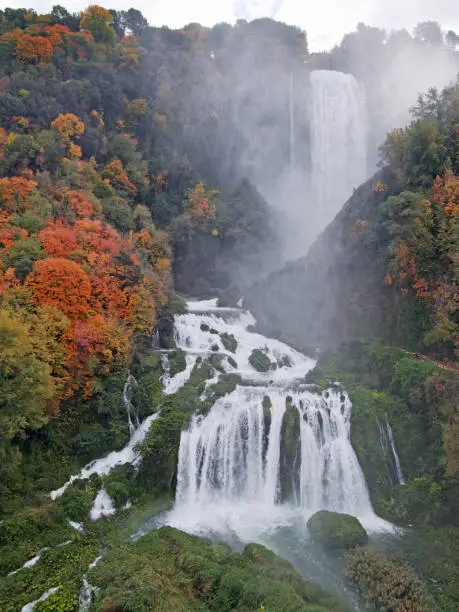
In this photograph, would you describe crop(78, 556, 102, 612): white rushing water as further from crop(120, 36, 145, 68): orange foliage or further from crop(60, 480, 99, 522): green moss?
crop(120, 36, 145, 68): orange foliage

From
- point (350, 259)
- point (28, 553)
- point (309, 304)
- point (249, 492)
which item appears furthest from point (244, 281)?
point (28, 553)

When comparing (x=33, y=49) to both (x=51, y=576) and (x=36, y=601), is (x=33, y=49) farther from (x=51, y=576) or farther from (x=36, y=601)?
(x=36, y=601)

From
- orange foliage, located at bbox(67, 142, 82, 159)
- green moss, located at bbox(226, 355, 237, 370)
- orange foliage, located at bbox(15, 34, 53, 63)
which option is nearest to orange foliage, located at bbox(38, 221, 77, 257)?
green moss, located at bbox(226, 355, 237, 370)

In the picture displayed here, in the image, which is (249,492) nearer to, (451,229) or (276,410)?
(276,410)

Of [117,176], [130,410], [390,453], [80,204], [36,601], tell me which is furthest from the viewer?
[117,176]

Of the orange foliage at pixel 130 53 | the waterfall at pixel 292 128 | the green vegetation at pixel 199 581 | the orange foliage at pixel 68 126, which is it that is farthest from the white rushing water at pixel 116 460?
the waterfall at pixel 292 128

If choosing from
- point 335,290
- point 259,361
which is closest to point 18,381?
point 259,361
